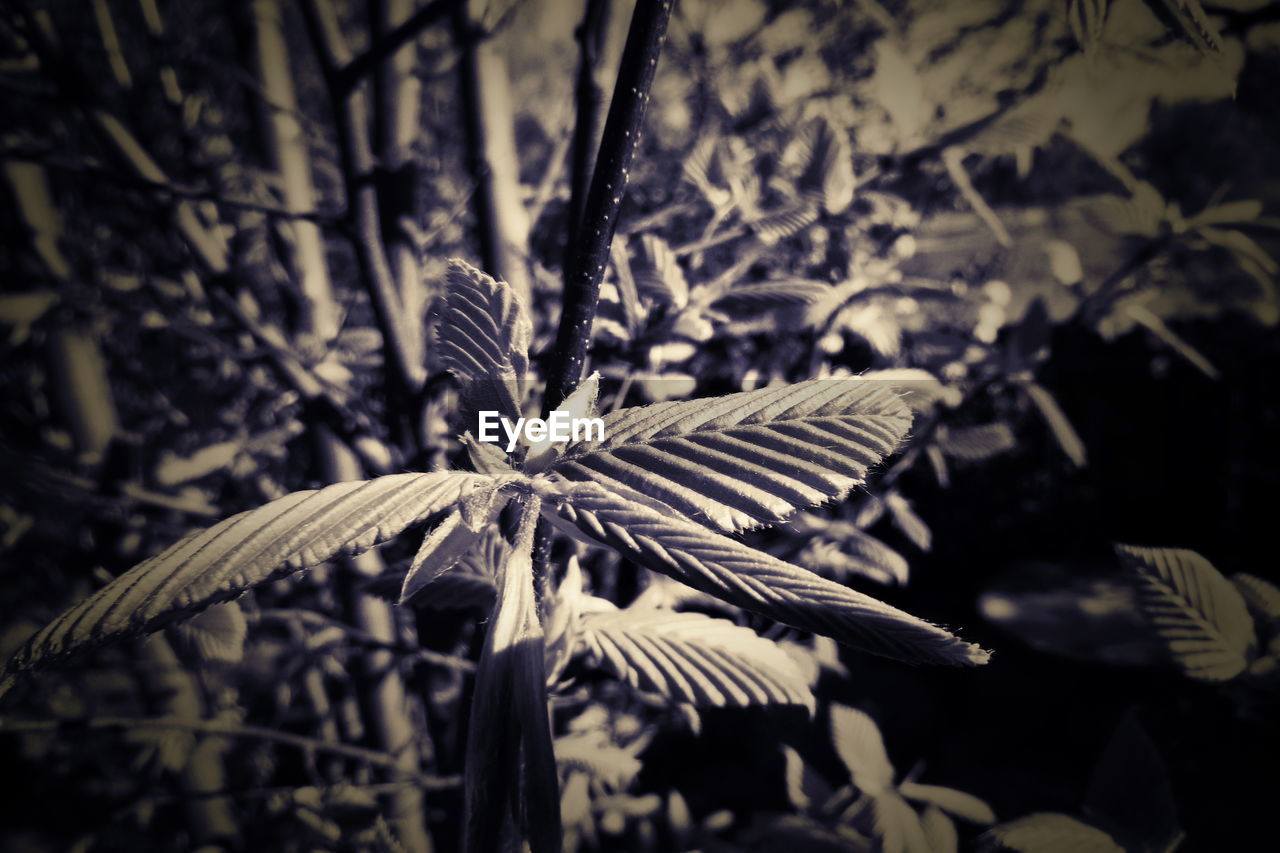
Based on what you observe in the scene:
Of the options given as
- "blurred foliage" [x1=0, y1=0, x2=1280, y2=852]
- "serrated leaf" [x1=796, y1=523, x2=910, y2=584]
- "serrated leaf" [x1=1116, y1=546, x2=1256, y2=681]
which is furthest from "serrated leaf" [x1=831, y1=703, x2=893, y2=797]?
"serrated leaf" [x1=1116, y1=546, x2=1256, y2=681]

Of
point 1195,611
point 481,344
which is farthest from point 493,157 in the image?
point 1195,611

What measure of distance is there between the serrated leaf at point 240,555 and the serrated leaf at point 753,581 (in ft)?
0.25

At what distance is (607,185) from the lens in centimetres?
28

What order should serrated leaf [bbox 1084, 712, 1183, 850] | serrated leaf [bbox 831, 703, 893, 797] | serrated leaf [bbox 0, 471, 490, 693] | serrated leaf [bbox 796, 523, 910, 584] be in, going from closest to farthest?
1. serrated leaf [bbox 0, 471, 490, 693]
2. serrated leaf [bbox 1084, 712, 1183, 850]
3. serrated leaf [bbox 831, 703, 893, 797]
4. serrated leaf [bbox 796, 523, 910, 584]

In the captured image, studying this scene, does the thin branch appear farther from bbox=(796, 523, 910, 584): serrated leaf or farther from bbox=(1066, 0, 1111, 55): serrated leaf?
bbox=(1066, 0, 1111, 55): serrated leaf

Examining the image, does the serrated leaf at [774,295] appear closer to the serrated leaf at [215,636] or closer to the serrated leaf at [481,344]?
the serrated leaf at [481,344]

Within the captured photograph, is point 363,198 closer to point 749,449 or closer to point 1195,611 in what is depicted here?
point 749,449

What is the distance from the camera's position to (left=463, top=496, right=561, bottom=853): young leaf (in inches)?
9.9

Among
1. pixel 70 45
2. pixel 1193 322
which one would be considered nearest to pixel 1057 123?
pixel 70 45

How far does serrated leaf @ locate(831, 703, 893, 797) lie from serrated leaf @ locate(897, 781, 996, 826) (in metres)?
0.04

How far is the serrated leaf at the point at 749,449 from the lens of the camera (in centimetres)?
28

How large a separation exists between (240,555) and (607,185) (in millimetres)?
234

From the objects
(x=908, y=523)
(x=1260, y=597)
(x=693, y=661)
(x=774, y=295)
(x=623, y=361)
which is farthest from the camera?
(x=908, y=523)

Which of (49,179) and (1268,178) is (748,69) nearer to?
(49,179)
